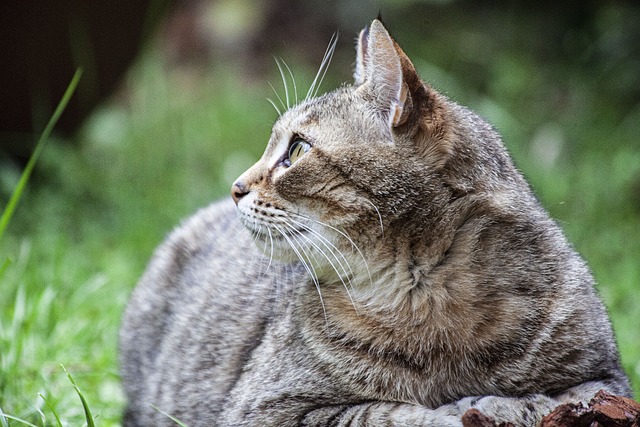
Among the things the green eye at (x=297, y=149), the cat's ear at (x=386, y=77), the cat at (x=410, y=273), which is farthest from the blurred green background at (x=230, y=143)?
the cat's ear at (x=386, y=77)

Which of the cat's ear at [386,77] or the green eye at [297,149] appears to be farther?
the green eye at [297,149]

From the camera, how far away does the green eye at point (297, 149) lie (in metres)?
2.69

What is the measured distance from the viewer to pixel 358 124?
8.71 ft

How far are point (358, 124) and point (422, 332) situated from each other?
2.22 feet

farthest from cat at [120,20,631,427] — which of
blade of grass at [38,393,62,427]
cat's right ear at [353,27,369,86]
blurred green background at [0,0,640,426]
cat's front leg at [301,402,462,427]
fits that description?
blurred green background at [0,0,640,426]

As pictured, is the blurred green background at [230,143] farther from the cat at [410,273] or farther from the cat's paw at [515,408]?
the cat's paw at [515,408]

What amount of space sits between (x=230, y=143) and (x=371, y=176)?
467 centimetres

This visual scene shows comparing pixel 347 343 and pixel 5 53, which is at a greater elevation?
pixel 5 53

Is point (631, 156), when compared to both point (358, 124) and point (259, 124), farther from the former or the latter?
point (358, 124)

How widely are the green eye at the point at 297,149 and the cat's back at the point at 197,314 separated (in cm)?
39

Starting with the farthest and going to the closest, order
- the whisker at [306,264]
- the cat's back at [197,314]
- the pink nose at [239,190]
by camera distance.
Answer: the cat's back at [197,314], the pink nose at [239,190], the whisker at [306,264]

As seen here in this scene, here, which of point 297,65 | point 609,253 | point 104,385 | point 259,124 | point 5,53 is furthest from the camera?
point 297,65

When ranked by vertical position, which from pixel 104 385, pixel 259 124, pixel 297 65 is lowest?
pixel 104 385

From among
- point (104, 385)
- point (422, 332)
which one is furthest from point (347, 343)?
point (104, 385)
